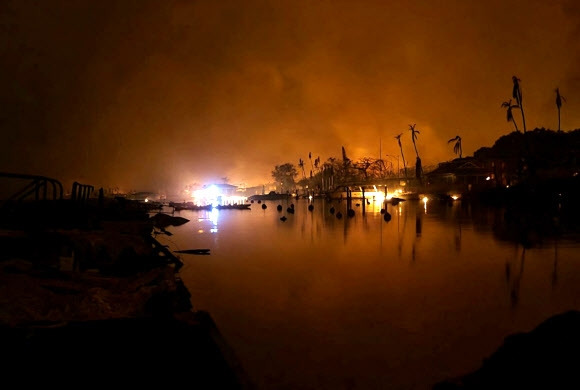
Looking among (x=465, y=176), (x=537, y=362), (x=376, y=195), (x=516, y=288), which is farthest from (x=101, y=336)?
(x=376, y=195)

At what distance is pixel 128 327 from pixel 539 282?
1583cm

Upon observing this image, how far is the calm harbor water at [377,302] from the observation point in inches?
347

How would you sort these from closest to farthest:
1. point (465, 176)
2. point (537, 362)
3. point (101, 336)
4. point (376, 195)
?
point (537, 362) → point (101, 336) → point (465, 176) → point (376, 195)

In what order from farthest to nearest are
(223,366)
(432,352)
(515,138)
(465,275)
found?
(515,138), (465,275), (432,352), (223,366)

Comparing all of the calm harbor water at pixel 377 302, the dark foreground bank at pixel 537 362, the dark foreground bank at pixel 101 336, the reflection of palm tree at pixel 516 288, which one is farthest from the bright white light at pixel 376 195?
the dark foreground bank at pixel 537 362

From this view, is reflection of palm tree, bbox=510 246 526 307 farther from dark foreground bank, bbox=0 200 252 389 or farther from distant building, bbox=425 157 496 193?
distant building, bbox=425 157 496 193

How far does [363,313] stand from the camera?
40.3ft

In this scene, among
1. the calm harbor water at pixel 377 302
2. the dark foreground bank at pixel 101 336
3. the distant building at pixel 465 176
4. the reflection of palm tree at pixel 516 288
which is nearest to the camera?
the dark foreground bank at pixel 101 336

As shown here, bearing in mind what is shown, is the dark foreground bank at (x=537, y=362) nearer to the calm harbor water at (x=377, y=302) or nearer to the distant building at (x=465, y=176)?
the calm harbor water at (x=377, y=302)

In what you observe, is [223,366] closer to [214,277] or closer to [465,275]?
[214,277]

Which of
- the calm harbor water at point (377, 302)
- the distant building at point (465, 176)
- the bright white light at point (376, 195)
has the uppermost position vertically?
the distant building at point (465, 176)

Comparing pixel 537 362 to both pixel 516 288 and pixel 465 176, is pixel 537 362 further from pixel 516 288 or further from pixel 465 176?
→ pixel 465 176

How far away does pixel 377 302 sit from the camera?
1349 cm

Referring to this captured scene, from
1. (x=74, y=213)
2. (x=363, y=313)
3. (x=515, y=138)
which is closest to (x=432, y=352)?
(x=363, y=313)
